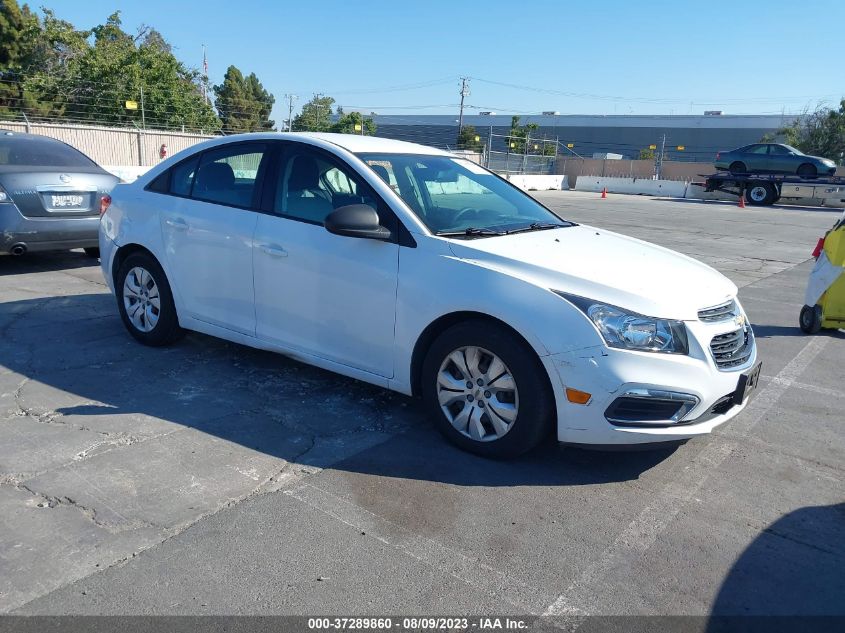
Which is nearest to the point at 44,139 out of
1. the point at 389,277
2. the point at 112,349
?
the point at 112,349

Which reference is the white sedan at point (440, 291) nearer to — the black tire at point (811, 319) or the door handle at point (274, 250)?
the door handle at point (274, 250)

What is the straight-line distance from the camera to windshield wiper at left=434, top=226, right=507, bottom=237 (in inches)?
168

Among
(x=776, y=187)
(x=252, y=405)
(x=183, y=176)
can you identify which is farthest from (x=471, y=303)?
(x=776, y=187)

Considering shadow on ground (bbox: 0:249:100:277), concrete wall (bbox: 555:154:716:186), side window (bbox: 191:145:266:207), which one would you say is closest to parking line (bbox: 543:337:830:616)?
side window (bbox: 191:145:266:207)

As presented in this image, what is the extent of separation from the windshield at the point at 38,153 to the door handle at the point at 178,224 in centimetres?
417

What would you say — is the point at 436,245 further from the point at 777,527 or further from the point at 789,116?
the point at 789,116

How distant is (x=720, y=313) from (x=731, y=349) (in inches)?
8.2

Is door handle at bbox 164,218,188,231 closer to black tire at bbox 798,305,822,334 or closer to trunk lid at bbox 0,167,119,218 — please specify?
trunk lid at bbox 0,167,119,218

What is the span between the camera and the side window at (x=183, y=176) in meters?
5.46

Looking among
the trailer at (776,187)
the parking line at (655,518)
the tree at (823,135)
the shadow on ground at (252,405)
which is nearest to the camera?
the parking line at (655,518)

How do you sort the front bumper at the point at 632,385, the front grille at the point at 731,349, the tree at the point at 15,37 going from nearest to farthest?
1. the front bumper at the point at 632,385
2. the front grille at the point at 731,349
3. the tree at the point at 15,37

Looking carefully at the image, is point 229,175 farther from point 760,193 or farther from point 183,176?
point 760,193

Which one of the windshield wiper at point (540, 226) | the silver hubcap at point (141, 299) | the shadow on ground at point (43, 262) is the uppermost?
the windshield wiper at point (540, 226)

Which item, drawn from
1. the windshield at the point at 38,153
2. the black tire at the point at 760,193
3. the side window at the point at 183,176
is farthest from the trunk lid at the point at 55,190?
the black tire at the point at 760,193
